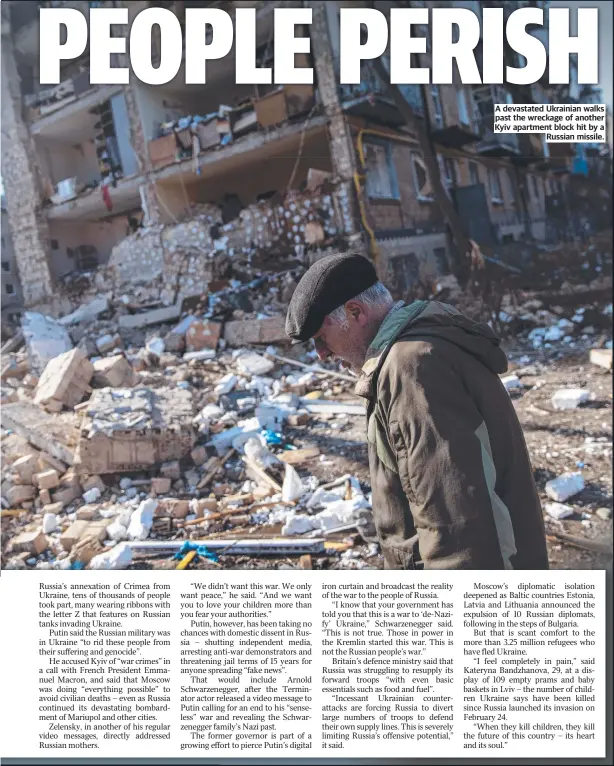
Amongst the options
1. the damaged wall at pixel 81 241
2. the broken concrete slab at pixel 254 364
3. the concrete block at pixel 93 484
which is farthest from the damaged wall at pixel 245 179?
the concrete block at pixel 93 484

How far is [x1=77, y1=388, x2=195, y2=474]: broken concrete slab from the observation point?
142 inches

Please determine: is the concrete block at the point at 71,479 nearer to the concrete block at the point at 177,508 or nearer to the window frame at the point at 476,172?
the concrete block at the point at 177,508

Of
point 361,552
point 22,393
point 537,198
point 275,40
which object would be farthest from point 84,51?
point 537,198

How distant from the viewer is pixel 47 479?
11.5 feet

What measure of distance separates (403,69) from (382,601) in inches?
96.0

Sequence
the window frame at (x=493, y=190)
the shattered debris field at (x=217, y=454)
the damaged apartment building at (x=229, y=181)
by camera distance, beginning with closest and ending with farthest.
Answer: the shattered debris field at (x=217, y=454)
the damaged apartment building at (x=229, y=181)
the window frame at (x=493, y=190)

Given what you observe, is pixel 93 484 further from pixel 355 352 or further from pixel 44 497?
pixel 355 352

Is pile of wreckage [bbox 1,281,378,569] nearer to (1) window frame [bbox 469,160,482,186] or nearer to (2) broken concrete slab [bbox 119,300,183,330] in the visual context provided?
(2) broken concrete slab [bbox 119,300,183,330]

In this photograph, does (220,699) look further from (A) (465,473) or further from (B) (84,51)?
(B) (84,51)

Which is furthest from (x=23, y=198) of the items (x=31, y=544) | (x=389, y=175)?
(x=31, y=544)

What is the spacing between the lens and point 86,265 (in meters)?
8.20

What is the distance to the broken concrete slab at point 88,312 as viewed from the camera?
5.87 meters

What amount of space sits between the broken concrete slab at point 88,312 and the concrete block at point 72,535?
10.4 ft

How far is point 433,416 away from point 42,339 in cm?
444
